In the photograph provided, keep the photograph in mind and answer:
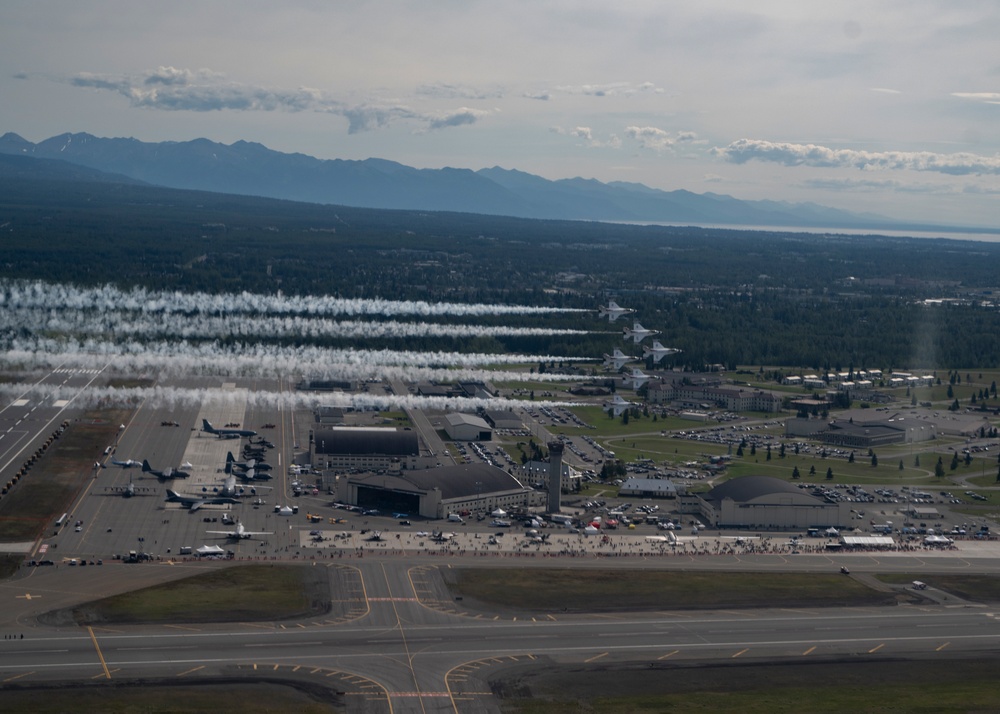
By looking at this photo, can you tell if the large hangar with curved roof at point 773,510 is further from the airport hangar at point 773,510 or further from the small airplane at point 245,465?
the small airplane at point 245,465

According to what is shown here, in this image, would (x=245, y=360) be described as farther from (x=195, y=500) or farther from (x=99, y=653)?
(x=99, y=653)

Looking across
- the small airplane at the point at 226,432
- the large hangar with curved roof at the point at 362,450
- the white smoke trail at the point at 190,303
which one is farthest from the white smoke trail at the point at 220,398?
the white smoke trail at the point at 190,303

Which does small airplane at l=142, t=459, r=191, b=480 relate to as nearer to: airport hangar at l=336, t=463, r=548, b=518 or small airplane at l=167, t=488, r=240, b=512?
small airplane at l=167, t=488, r=240, b=512

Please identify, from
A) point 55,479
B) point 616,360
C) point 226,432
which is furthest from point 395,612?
point 616,360

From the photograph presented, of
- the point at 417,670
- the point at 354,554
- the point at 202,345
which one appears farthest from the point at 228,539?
the point at 202,345

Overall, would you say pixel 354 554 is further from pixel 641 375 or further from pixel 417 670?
pixel 641 375
